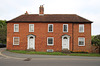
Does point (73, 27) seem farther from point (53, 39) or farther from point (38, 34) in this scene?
point (38, 34)

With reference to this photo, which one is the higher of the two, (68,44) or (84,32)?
(84,32)

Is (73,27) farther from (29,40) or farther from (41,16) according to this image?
(29,40)

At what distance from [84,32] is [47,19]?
323 inches

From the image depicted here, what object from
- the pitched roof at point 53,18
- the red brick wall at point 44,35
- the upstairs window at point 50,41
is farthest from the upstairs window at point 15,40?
the upstairs window at point 50,41

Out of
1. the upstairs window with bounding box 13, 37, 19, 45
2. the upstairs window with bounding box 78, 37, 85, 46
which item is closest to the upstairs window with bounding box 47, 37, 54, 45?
the upstairs window with bounding box 78, 37, 85, 46

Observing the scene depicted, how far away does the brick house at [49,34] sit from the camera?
72.9ft

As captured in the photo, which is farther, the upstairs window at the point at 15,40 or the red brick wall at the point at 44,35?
the upstairs window at the point at 15,40

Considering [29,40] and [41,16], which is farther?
[41,16]

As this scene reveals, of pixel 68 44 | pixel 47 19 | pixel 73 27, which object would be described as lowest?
pixel 68 44

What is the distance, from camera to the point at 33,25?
22625 mm

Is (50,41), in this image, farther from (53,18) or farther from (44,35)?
(53,18)

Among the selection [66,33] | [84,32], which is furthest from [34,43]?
[84,32]

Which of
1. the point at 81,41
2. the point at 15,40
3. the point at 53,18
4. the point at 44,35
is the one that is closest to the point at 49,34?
the point at 44,35

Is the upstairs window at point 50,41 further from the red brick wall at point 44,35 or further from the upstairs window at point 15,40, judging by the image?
the upstairs window at point 15,40
